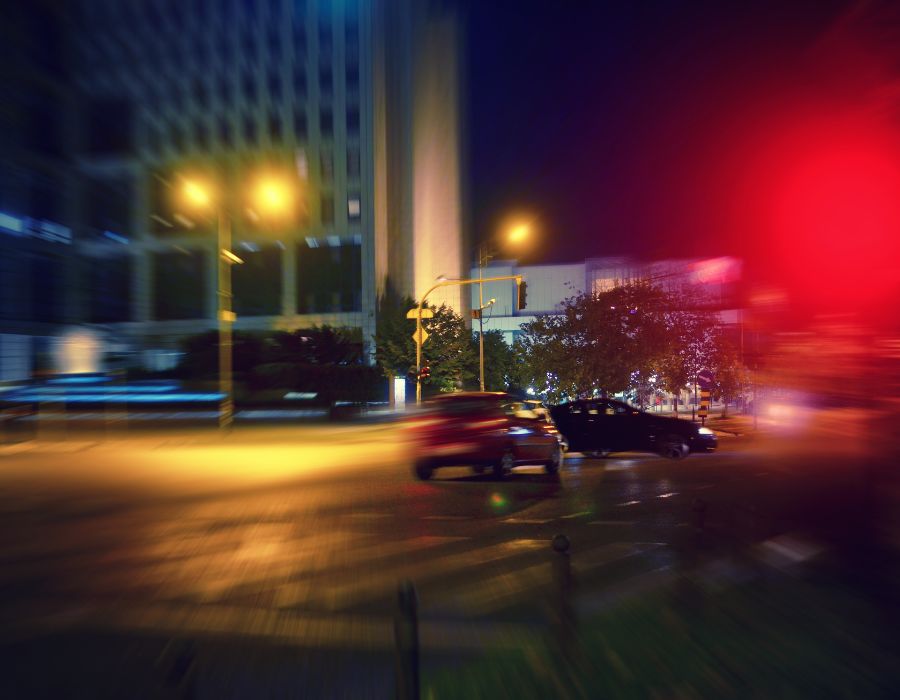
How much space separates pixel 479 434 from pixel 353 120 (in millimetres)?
39820

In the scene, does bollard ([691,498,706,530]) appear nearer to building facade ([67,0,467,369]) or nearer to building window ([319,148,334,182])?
building facade ([67,0,467,369])

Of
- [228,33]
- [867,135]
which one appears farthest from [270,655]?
[228,33]

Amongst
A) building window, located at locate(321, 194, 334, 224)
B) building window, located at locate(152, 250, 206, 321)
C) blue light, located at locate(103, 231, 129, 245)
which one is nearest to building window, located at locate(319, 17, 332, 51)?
building window, located at locate(321, 194, 334, 224)

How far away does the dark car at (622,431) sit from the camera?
1522 cm

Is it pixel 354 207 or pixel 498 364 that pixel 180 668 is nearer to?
pixel 354 207

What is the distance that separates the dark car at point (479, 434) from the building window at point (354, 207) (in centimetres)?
3588

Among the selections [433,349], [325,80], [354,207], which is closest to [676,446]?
[433,349]

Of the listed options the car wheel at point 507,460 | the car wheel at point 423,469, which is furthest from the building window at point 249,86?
the car wheel at point 507,460

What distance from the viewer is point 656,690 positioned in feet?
12.0

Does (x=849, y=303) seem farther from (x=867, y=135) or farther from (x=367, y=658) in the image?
(x=367, y=658)

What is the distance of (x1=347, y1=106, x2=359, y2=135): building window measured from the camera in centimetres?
4491

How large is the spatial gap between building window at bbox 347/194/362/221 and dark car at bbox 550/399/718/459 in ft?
109

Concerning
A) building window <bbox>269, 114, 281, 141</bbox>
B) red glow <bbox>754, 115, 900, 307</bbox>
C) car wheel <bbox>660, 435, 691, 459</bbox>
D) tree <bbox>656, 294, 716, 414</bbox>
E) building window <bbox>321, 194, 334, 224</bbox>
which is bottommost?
car wheel <bbox>660, 435, 691, 459</bbox>

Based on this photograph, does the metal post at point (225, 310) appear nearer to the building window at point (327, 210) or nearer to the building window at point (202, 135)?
the building window at point (327, 210)
